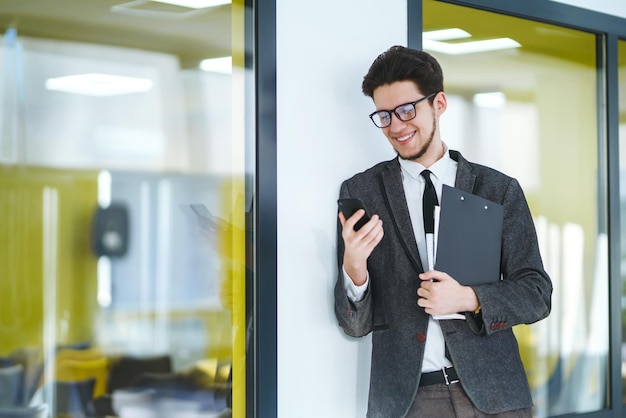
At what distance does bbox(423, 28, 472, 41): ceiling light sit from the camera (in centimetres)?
296

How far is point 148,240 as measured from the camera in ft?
7.55

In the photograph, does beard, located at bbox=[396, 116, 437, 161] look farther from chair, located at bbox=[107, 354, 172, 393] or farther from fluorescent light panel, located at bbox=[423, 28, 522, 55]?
chair, located at bbox=[107, 354, 172, 393]

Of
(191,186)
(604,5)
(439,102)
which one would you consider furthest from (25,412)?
(604,5)

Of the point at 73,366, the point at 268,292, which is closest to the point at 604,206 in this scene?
the point at 268,292

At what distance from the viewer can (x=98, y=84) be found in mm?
2209

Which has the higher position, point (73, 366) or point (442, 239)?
point (442, 239)

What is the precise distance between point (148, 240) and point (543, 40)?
75.9 inches

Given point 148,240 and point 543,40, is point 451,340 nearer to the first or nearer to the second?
point 148,240

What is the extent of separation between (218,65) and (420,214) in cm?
76

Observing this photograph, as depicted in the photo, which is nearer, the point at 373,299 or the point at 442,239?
the point at 442,239

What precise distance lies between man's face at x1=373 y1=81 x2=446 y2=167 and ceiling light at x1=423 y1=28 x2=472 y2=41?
629 mm

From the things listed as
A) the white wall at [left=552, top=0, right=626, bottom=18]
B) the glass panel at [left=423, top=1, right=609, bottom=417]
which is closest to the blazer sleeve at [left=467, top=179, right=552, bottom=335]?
the glass panel at [left=423, top=1, right=609, bottom=417]

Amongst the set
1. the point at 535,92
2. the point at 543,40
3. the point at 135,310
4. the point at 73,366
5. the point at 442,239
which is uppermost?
the point at 543,40

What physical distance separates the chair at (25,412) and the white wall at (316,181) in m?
0.71
